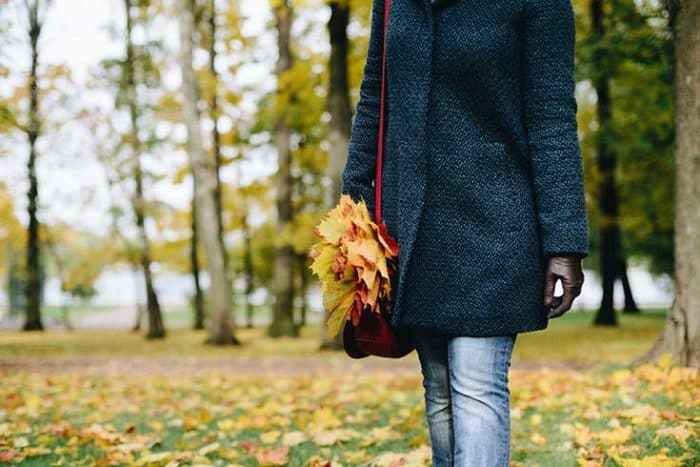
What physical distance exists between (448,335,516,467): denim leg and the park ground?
3.43 feet

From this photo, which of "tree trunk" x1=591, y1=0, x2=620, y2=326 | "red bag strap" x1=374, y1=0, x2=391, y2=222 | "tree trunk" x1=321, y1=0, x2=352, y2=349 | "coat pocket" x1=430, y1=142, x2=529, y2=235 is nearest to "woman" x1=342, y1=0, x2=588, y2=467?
"coat pocket" x1=430, y1=142, x2=529, y2=235

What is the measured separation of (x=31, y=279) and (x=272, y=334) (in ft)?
35.2

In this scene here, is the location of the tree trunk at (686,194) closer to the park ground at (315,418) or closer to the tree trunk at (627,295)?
the park ground at (315,418)

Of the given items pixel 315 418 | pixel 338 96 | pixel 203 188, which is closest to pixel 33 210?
pixel 203 188

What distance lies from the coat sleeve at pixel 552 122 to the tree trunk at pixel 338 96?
9.30 m

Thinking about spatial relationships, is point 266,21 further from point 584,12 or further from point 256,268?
point 256,268

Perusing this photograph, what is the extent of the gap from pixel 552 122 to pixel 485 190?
256 mm

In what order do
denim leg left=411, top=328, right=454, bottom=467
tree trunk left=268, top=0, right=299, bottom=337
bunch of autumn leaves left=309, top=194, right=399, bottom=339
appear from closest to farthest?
bunch of autumn leaves left=309, top=194, right=399, bottom=339 < denim leg left=411, top=328, right=454, bottom=467 < tree trunk left=268, top=0, right=299, bottom=337

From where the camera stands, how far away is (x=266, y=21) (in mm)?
A: 18922

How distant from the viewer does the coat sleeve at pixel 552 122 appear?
1.94 m

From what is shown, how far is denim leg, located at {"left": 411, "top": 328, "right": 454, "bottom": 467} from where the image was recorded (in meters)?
2.18

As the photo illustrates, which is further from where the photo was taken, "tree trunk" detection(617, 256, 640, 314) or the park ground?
"tree trunk" detection(617, 256, 640, 314)

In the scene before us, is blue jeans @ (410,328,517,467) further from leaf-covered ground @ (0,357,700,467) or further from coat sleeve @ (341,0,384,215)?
leaf-covered ground @ (0,357,700,467)

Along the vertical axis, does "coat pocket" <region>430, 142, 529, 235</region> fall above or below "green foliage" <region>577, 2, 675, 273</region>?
below
